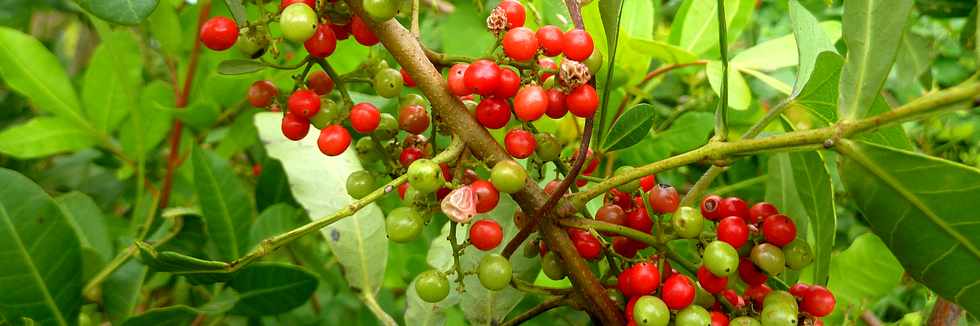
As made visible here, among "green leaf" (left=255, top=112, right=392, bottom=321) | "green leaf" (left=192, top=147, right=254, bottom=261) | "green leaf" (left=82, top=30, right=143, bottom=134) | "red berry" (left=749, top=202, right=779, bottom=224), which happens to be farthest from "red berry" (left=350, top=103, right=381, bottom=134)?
"green leaf" (left=82, top=30, right=143, bottom=134)

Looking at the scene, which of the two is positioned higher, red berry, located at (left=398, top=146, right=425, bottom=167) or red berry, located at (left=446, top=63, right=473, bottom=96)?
red berry, located at (left=446, top=63, right=473, bottom=96)

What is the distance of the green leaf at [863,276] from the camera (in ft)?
4.28

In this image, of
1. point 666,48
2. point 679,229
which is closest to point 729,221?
point 679,229

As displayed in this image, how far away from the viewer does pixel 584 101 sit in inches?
34.9

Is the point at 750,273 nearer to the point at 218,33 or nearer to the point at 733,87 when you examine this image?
the point at 733,87

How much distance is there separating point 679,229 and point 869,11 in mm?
282

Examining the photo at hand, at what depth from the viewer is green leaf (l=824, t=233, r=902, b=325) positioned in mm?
1304

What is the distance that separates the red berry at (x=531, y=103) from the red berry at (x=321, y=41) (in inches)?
8.5

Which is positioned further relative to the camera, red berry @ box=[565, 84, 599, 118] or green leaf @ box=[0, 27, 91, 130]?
green leaf @ box=[0, 27, 91, 130]

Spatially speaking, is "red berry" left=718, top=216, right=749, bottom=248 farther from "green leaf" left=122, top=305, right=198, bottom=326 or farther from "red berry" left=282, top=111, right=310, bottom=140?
"green leaf" left=122, top=305, right=198, bottom=326

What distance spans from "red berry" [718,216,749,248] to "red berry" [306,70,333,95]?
Result: 487 millimetres

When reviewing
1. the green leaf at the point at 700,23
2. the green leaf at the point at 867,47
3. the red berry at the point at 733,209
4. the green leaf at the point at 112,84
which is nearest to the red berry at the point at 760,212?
the red berry at the point at 733,209

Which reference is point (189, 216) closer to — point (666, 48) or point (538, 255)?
point (538, 255)

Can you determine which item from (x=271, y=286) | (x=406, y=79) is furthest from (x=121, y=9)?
(x=271, y=286)
